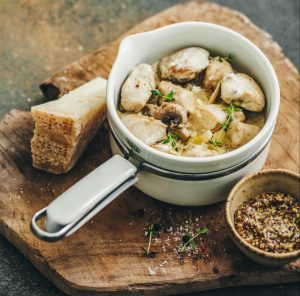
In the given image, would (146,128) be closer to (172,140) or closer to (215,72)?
(172,140)

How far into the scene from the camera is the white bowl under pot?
1956 mm

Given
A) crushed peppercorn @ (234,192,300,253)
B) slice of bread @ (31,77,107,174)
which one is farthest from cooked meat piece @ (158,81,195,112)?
crushed peppercorn @ (234,192,300,253)

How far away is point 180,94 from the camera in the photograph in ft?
7.34

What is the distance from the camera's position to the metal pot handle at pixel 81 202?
6.33 ft

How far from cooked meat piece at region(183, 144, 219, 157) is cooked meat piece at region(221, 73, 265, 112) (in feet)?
0.70

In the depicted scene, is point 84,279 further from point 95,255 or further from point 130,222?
point 130,222

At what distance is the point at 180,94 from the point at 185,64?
5.3 inches

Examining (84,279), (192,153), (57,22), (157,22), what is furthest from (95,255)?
(57,22)

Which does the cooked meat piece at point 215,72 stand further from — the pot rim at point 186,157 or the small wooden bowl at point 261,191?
the small wooden bowl at point 261,191

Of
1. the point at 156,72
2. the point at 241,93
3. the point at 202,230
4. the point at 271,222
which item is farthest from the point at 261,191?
the point at 156,72

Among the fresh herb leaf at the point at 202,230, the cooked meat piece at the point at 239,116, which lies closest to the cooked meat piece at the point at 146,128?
the cooked meat piece at the point at 239,116

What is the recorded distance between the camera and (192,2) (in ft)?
9.39

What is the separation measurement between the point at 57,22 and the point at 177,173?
1483 millimetres

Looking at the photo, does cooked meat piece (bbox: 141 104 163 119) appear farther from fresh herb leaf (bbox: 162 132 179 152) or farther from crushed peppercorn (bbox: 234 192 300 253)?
crushed peppercorn (bbox: 234 192 300 253)
